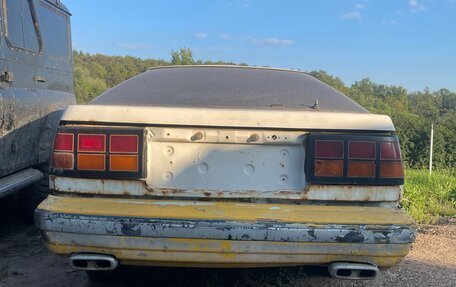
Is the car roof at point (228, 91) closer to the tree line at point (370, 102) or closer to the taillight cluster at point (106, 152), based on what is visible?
the taillight cluster at point (106, 152)

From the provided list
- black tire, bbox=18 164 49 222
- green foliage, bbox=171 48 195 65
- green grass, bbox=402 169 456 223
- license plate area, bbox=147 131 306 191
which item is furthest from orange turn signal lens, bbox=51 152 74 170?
green foliage, bbox=171 48 195 65

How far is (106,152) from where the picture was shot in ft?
8.07

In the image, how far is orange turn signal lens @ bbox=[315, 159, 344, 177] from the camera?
8.11 feet

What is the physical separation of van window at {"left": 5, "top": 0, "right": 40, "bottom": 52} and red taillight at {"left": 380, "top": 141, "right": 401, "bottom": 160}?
343 centimetres

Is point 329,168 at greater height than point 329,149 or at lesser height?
lesser

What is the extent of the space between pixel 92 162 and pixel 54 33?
3.77 metres

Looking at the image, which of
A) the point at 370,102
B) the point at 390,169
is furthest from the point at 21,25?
the point at 370,102

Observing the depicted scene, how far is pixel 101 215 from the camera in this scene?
2.31 meters

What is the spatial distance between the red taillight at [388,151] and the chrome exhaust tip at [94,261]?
4.88 feet

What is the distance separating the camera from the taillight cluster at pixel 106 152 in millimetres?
2451

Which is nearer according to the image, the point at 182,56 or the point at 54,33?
the point at 54,33

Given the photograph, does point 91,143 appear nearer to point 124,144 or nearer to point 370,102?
point 124,144

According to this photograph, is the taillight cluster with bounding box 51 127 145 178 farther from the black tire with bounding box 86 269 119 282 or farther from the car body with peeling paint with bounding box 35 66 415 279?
the black tire with bounding box 86 269 119 282

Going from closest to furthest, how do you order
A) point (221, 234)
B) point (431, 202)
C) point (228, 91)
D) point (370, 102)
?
point (221, 234) → point (228, 91) → point (431, 202) → point (370, 102)
